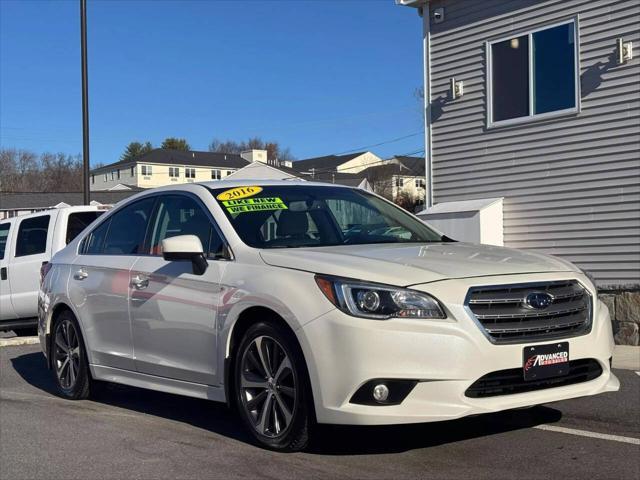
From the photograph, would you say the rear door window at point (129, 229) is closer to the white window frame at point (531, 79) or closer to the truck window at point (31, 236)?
the truck window at point (31, 236)

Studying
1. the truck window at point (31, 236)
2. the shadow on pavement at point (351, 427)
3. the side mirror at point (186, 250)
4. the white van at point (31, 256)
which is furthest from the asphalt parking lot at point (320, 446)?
the truck window at point (31, 236)

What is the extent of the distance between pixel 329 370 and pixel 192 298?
1.37m

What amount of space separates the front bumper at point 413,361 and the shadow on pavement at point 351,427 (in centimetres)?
38

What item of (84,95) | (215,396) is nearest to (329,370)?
(215,396)

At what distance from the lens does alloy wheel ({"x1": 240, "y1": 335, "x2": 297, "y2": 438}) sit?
4.77 meters

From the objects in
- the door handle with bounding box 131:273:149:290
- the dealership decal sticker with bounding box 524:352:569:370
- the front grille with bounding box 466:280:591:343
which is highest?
the door handle with bounding box 131:273:149:290

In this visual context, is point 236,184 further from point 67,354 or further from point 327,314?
point 67,354

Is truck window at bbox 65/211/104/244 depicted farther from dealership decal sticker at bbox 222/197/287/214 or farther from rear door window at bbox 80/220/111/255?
dealership decal sticker at bbox 222/197/287/214

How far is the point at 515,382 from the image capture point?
452 cm

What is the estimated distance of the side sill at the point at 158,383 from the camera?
5.33 metres

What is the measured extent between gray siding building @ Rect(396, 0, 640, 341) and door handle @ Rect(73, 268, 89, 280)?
741cm

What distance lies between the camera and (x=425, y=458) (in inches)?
189

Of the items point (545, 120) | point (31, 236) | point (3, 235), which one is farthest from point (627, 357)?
point (3, 235)

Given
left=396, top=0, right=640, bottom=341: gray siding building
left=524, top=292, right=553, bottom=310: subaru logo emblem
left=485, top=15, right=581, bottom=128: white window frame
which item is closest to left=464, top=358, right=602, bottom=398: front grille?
left=524, top=292, right=553, bottom=310: subaru logo emblem
